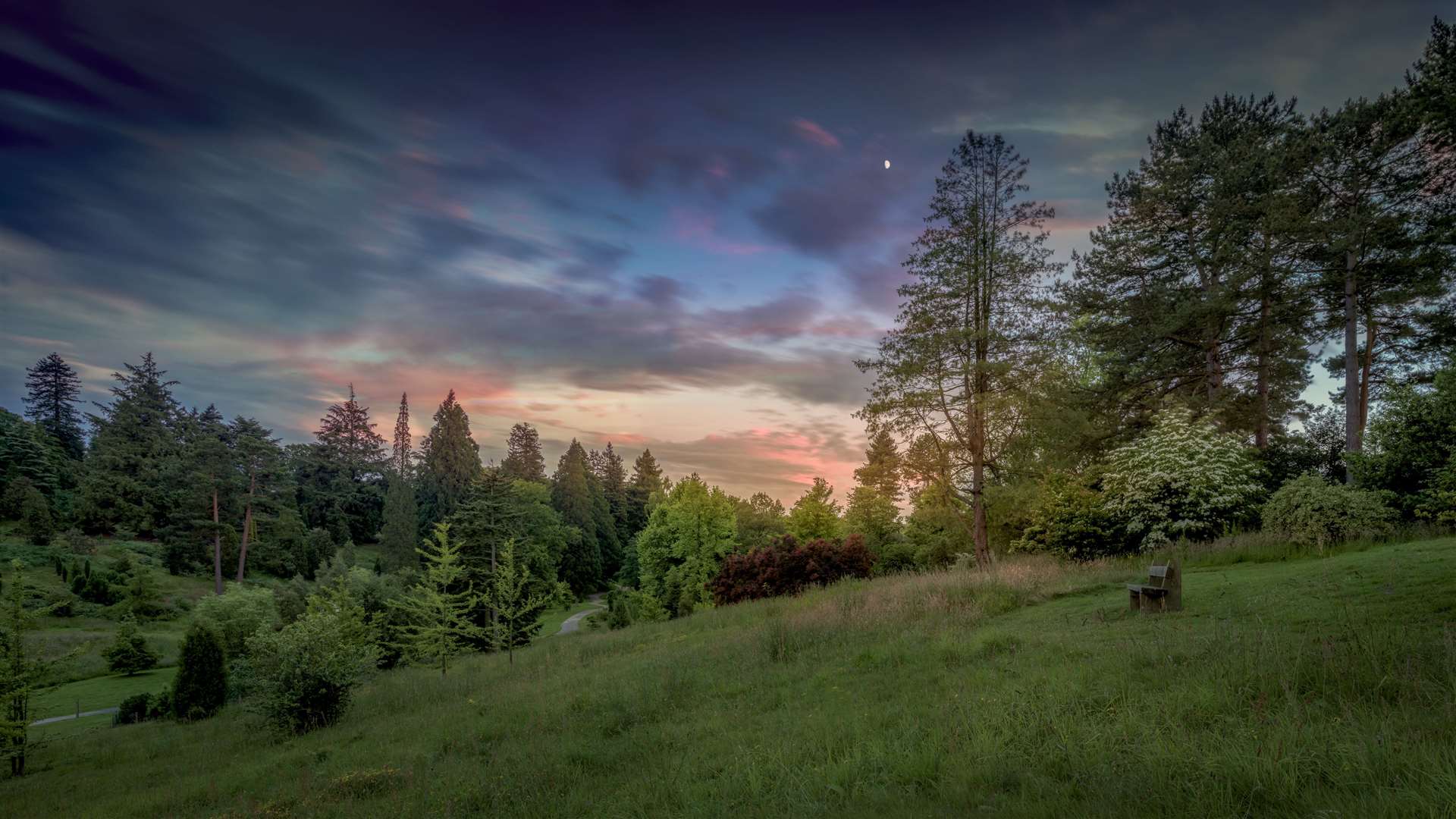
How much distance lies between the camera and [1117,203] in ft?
94.3

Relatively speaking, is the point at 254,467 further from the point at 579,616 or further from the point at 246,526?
the point at 579,616

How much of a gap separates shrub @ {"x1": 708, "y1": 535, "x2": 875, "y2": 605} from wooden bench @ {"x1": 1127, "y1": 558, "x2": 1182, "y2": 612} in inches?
560

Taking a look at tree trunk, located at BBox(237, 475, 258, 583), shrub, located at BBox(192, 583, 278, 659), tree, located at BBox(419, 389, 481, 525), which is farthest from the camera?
tree, located at BBox(419, 389, 481, 525)

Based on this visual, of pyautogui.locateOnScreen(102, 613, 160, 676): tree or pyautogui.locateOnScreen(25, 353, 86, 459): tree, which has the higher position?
pyautogui.locateOnScreen(25, 353, 86, 459): tree

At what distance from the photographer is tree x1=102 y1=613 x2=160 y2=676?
2872cm

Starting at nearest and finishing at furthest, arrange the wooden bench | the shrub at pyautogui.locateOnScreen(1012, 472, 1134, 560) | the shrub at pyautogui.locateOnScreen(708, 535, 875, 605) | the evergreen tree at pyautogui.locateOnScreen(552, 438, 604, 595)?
the wooden bench, the shrub at pyautogui.locateOnScreen(1012, 472, 1134, 560), the shrub at pyautogui.locateOnScreen(708, 535, 875, 605), the evergreen tree at pyautogui.locateOnScreen(552, 438, 604, 595)

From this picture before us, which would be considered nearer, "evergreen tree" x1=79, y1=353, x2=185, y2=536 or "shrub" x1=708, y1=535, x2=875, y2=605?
"shrub" x1=708, y1=535, x2=875, y2=605

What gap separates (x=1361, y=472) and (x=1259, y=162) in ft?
47.3

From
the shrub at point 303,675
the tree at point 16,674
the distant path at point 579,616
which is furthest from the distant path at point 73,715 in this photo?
the distant path at point 579,616

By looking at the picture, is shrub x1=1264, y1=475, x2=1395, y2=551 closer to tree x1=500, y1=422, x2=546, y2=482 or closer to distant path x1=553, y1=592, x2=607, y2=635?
distant path x1=553, y1=592, x2=607, y2=635

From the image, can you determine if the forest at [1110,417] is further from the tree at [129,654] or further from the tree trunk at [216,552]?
the tree trunk at [216,552]

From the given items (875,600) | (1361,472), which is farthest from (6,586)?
(1361,472)

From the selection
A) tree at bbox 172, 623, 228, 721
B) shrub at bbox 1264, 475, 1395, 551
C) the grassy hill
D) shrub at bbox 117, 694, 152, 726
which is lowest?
shrub at bbox 117, 694, 152, 726

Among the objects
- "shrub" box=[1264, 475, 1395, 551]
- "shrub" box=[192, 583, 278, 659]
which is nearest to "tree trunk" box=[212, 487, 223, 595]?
"shrub" box=[192, 583, 278, 659]
